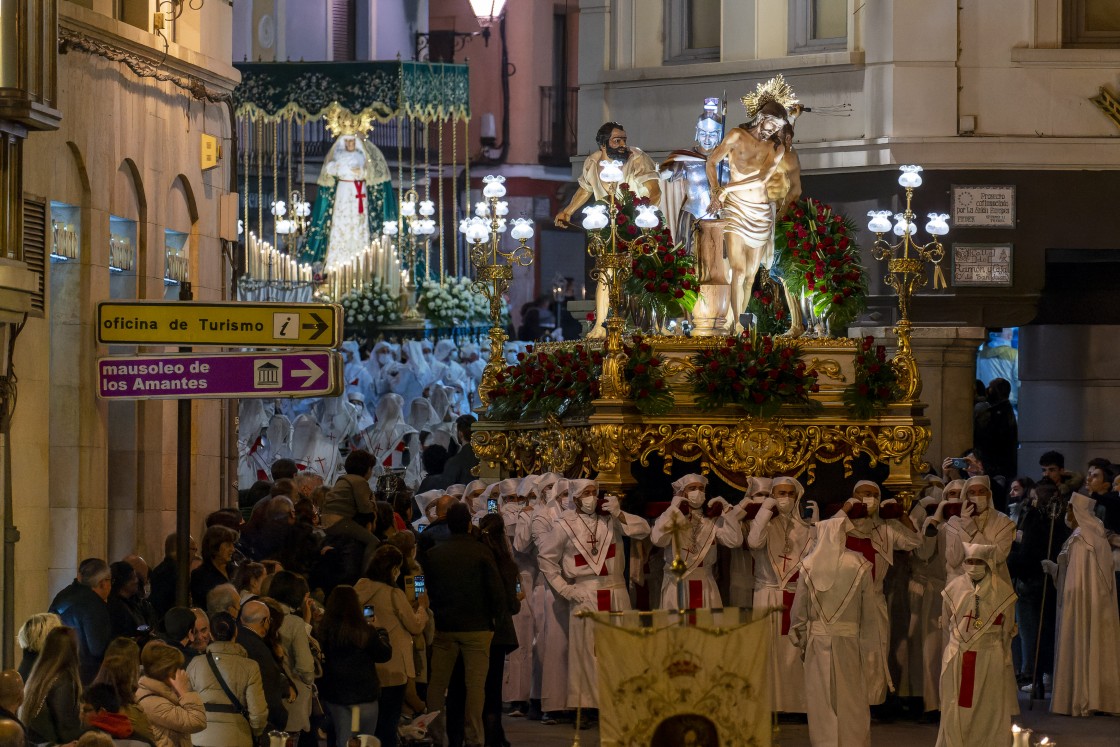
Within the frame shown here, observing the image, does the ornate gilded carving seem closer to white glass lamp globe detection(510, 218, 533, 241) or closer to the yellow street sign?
white glass lamp globe detection(510, 218, 533, 241)

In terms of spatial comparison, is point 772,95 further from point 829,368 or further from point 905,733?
point 905,733

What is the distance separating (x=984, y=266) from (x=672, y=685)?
1463cm

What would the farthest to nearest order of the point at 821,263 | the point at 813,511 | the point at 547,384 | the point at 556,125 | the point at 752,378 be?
the point at 556,125 → the point at 547,384 → the point at 821,263 → the point at 752,378 → the point at 813,511

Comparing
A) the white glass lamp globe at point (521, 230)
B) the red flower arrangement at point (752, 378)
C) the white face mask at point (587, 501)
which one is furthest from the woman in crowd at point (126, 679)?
the white glass lamp globe at point (521, 230)

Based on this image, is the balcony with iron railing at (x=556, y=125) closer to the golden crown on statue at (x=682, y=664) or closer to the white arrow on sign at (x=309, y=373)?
the white arrow on sign at (x=309, y=373)

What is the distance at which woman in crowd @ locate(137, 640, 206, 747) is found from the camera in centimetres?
1150

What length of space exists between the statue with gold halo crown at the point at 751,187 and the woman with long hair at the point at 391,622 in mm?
5987

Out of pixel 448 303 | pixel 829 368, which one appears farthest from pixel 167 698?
pixel 448 303

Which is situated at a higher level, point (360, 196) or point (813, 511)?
point (360, 196)

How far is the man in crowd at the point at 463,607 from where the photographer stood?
16391mm

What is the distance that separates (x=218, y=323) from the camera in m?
12.5

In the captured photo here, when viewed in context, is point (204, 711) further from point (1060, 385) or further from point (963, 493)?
point (1060, 385)

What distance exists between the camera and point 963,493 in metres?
17.5

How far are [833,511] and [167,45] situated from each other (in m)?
6.88
